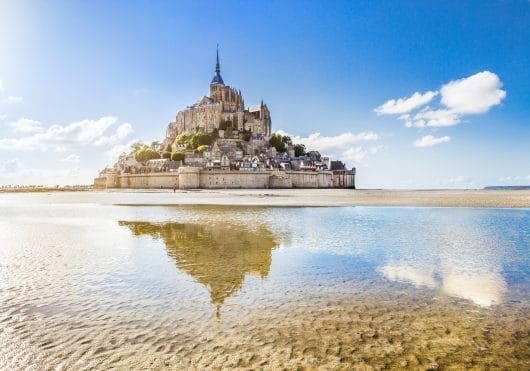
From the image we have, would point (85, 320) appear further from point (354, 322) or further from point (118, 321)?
point (354, 322)

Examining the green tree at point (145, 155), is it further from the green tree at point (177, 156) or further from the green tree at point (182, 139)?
the green tree at point (177, 156)

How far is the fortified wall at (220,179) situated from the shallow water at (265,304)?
2291 inches

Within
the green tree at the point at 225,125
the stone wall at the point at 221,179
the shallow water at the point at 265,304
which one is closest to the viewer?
the shallow water at the point at 265,304

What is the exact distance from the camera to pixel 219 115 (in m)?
91.2

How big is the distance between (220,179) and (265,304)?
6566cm

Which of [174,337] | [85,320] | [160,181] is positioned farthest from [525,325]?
[160,181]

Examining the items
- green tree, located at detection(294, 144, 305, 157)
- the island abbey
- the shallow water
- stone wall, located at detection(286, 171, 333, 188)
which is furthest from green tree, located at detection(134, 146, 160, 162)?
the shallow water

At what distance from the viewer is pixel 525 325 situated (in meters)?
4.60

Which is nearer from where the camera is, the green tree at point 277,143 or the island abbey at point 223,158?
the island abbey at point 223,158

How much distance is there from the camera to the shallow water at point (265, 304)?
384 cm

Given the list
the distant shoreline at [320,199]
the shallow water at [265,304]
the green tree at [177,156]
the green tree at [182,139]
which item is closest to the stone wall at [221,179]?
the green tree at [177,156]

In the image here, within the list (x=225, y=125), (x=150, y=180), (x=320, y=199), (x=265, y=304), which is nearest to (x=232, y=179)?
(x=150, y=180)

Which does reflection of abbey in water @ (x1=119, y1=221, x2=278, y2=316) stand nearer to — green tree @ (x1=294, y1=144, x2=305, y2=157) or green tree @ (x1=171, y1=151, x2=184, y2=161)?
green tree @ (x1=171, y1=151, x2=184, y2=161)

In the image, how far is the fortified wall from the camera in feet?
224
